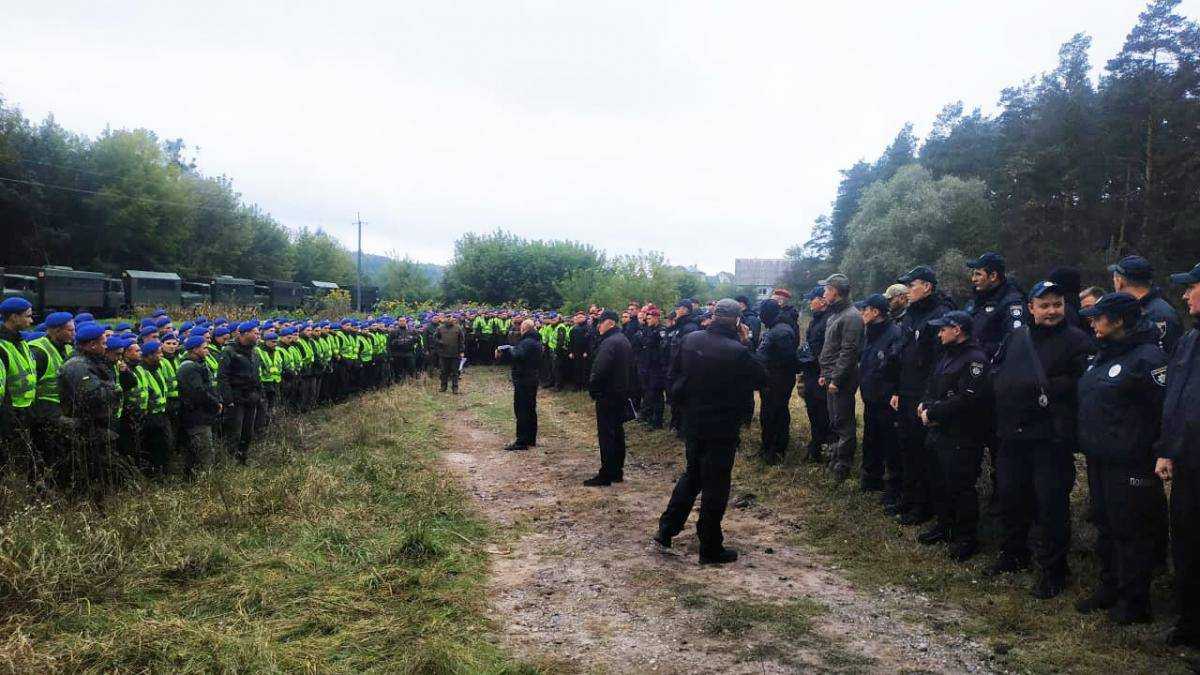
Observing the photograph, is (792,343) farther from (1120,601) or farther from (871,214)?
(871,214)

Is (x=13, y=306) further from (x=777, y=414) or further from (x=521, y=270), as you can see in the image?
(x=521, y=270)

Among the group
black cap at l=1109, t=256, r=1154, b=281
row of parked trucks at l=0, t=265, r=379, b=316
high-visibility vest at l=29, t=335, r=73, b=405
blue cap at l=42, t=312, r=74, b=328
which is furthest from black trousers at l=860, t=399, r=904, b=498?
row of parked trucks at l=0, t=265, r=379, b=316

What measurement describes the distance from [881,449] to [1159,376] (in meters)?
3.11

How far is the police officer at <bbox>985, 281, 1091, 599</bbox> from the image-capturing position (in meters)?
4.64

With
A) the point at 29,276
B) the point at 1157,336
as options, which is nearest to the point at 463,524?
the point at 1157,336

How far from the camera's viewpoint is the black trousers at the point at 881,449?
6.61 meters

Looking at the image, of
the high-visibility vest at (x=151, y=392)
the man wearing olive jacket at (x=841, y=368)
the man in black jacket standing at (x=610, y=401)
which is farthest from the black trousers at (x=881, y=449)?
the high-visibility vest at (x=151, y=392)

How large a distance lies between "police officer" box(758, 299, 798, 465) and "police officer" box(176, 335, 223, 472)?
611 cm

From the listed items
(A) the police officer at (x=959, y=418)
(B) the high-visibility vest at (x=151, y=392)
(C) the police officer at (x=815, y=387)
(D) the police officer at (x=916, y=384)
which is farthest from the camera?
(C) the police officer at (x=815, y=387)

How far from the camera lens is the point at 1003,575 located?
16.1 feet

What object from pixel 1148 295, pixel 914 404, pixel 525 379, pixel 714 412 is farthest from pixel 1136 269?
pixel 525 379

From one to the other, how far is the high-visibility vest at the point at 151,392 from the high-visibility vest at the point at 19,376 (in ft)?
3.05

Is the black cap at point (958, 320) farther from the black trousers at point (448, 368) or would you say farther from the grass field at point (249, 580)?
the black trousers at point (448, 368)

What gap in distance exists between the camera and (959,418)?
5.31 m
